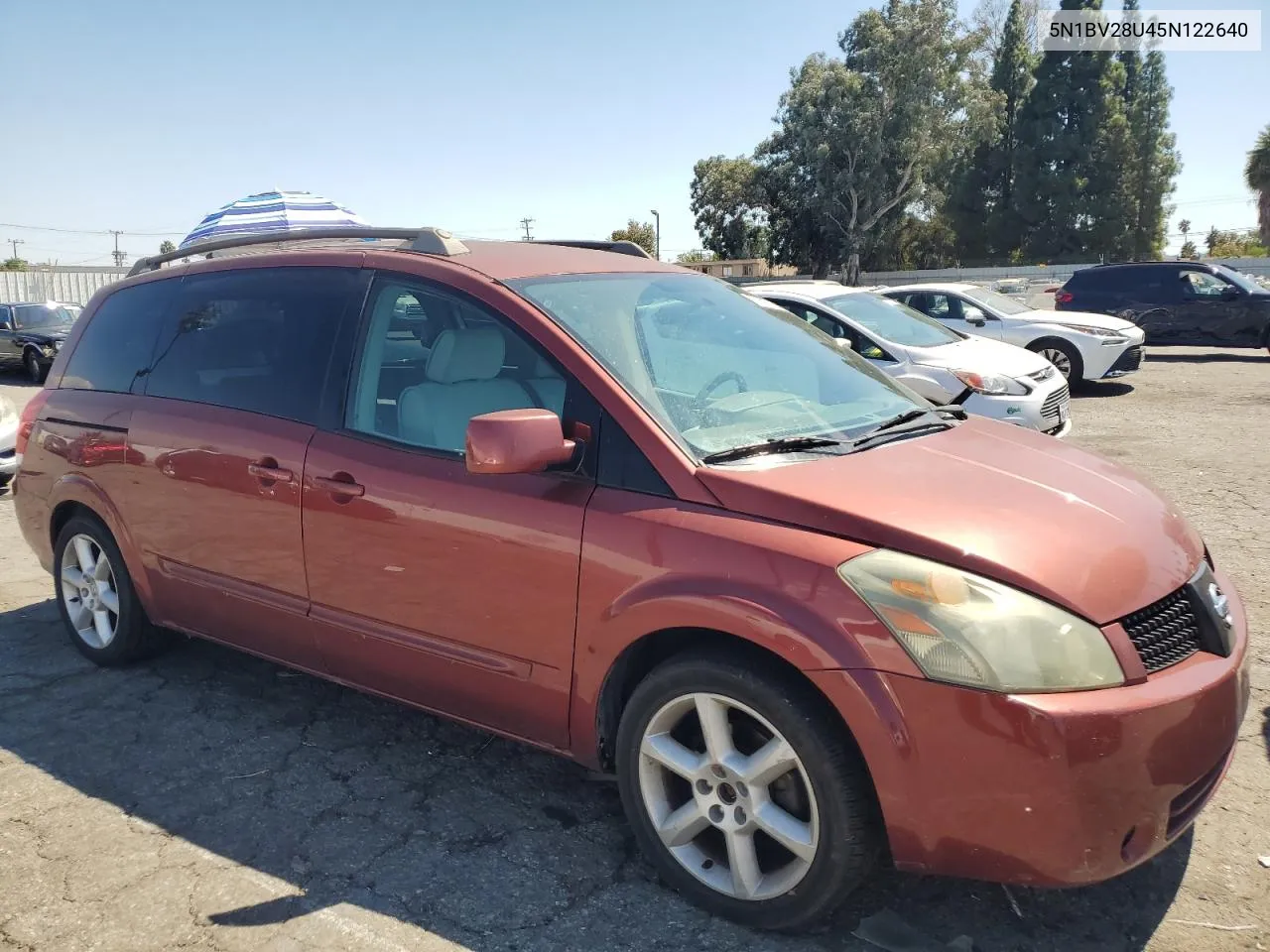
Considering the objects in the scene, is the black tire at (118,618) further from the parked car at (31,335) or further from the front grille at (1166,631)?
the parked car at (31,335)

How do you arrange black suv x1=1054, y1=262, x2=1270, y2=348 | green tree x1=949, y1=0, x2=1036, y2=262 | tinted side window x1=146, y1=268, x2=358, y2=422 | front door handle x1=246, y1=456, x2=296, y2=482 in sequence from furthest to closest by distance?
green tree x1=949, y1=0, x2=1036, y2=262
black suv x1=1054, y1=262, x2=1270, y2=348
tinted side window x1=146, y1=268, x2=358, y2=422
front door handle x1=246, y1=456, x2=296, y2=482

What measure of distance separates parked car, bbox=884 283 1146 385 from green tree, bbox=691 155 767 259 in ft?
132

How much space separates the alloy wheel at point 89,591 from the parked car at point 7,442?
4538mm

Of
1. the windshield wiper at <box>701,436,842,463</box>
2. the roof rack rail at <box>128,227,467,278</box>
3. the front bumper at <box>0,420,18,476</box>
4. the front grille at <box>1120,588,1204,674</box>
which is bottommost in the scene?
the front bumper at <box>0,420,18,476</box>

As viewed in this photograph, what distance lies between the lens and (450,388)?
3.31 meters

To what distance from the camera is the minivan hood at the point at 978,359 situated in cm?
960

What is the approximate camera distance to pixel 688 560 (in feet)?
8.54

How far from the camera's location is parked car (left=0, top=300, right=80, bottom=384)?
62.2 feet

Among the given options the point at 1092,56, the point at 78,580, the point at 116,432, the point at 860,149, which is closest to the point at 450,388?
the point at 116,432

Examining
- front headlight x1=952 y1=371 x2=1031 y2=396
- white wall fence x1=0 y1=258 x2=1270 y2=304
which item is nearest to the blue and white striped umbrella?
front headlight x1=952 y1=371 x2=1031 y2=396

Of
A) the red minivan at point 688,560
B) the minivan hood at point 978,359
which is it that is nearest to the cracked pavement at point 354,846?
the red minivan at point 688,560

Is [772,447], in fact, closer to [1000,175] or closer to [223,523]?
[223,523]

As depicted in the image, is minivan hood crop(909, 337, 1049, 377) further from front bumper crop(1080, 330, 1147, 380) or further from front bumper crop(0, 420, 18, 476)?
front bumper crop(0, 420, 18, 476)

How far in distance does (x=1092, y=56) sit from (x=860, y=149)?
1596 cm
